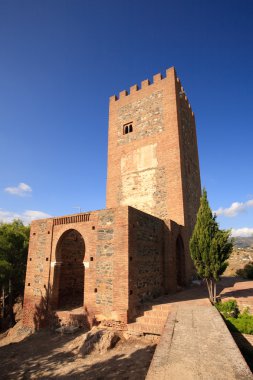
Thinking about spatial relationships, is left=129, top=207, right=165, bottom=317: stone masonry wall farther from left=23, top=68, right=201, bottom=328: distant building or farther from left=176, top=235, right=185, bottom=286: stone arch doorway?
left=176, top=235, right=185, bottom=286: stone arch doorway

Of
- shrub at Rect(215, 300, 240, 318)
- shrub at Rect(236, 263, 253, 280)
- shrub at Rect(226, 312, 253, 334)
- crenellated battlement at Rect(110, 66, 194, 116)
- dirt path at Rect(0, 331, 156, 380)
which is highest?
crenellated battlement at Rect(110, 66, 194, 116)

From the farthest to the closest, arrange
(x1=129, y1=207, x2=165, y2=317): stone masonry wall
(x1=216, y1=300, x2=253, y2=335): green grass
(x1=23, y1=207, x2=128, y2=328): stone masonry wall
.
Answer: (x1=129, y1=207, x2=165, y2=317): stone masonry wall, (x1=23, y1=207, x2=128, y2=328): stone masonry wall, (x1=216, y1=300, x2=253, y2=335): green grass

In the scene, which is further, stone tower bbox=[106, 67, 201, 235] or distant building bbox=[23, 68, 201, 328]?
stone tower bbox=[106, 67, 201, 235]

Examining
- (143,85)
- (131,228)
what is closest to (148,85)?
(143,85)

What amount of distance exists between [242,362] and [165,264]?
30.1 ft

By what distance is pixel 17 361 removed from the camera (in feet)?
28.6

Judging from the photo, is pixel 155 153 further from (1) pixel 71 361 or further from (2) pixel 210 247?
(1) pixel 71 361

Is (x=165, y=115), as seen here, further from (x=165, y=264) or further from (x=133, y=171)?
(x=165, y=264)

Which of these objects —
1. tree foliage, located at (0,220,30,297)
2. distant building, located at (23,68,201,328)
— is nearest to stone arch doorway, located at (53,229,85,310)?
distant building, located at (23,68,201,328)

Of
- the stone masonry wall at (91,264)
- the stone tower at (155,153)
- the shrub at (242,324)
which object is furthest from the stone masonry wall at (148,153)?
the shrub at (242,324)

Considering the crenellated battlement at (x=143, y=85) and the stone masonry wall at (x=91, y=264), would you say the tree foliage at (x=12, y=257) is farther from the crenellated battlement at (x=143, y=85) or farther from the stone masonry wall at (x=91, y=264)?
the crenellated battlement at (x=143, y=85)

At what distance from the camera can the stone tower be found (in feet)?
55.6

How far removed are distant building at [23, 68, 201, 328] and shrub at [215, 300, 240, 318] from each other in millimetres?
3267

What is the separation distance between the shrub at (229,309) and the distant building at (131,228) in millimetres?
3267
